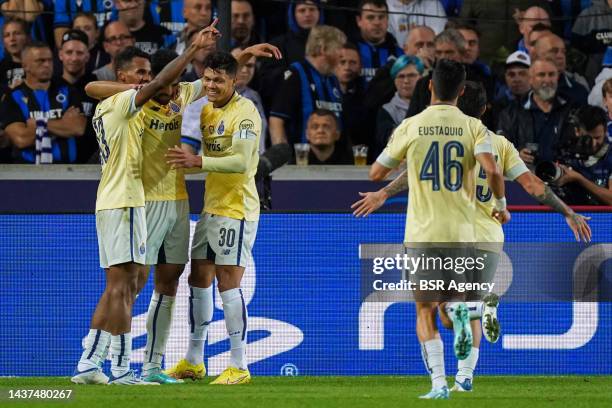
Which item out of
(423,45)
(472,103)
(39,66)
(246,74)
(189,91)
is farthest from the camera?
(423,45)

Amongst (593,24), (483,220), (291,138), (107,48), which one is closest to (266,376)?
(483,220)

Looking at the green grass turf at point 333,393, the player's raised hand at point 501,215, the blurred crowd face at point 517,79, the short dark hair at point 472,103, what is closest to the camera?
the green grass turf at point 333,393

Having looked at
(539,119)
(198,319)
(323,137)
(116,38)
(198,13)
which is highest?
(198,13)

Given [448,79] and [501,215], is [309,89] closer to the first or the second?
[501,215]

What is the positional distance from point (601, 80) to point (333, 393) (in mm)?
6102

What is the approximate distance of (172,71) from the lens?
8.38 m

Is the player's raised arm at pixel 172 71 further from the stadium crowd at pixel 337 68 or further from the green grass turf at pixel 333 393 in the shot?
the stadium crowd at pixel 337 68

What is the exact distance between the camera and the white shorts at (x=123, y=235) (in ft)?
28.3

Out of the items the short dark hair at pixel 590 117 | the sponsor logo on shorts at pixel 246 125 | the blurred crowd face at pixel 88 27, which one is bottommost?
the short dark hair at pixel 590 117

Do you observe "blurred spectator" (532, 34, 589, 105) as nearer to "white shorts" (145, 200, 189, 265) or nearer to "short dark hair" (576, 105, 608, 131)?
"short dark hair" (576, 105, 608, 131)

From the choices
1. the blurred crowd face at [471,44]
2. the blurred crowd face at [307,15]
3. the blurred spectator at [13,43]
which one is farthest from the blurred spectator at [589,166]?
the blurred spectator at [13,43]

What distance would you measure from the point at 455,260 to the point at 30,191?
4.50 metres

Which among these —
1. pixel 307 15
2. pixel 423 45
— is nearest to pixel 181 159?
pixel 307 15

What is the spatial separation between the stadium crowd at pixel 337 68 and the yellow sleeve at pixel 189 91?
8.10ft
